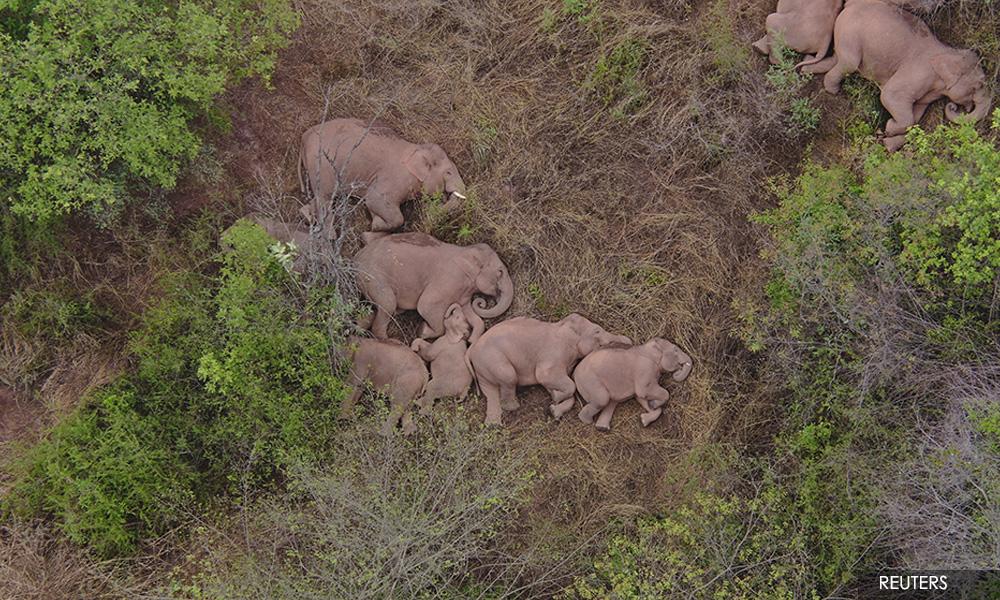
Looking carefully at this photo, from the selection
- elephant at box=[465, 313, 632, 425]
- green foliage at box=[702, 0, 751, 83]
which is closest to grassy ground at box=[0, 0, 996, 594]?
green foliage at box=[702, 0, 751, 83]

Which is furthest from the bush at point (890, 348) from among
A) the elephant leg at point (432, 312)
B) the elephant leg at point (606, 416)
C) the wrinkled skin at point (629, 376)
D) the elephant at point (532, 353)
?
the elephant leg at point (432, 312)

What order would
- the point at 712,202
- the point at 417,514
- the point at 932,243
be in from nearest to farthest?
the point at 932,243
the point at 417,514
the point at 712,202

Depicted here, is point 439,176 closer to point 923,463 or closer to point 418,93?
point 418,93

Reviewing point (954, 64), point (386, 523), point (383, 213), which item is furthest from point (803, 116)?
point (386, 523)

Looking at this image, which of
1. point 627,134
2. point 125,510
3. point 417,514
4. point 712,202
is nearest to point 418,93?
point 627,134

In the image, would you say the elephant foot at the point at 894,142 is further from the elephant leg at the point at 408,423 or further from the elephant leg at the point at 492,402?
the elephant leg at the point at 408,423

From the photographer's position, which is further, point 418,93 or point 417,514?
point 418,93

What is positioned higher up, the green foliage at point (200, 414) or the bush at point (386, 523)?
the green foliage at point (200, 414)
